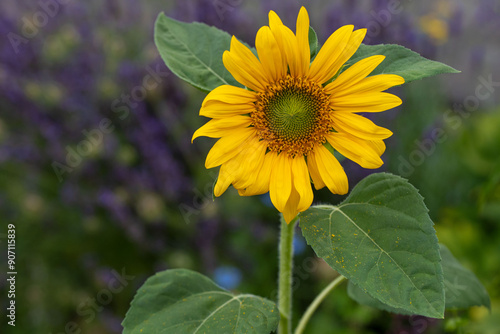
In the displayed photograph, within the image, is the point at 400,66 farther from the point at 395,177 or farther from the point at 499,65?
the point at 499,65

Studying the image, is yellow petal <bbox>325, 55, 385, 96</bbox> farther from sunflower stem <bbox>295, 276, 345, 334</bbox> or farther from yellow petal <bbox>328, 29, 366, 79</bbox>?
sunflower stem <bbox>295, 276, 345, 334</bbox>

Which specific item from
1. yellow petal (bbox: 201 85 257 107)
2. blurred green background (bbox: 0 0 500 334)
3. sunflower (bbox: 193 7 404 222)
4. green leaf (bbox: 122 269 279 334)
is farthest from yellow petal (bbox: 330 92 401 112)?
blurred green background (bbox: 0 0 500 334)

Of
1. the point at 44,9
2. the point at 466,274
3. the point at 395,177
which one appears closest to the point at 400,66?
the point at 395,177

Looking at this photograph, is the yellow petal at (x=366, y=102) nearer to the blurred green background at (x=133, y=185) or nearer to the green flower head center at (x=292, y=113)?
the green flower head center at (x=292, y=113)

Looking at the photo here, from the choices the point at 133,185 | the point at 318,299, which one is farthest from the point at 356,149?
the point at 133,185

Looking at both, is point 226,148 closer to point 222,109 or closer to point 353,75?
point 222,109

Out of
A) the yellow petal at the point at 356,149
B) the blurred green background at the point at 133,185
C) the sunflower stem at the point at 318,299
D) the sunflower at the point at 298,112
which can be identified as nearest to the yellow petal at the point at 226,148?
the sunflower at the point at 298,112

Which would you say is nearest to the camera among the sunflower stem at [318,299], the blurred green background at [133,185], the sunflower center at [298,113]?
the sunflower center at [298,113]
